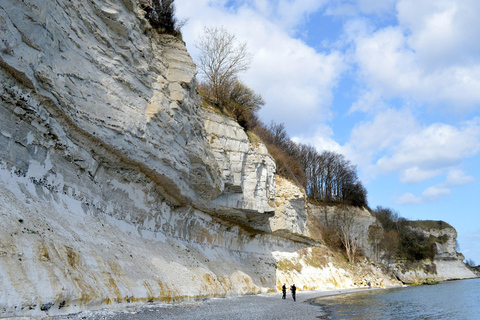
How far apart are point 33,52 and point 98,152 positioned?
427 centimetres

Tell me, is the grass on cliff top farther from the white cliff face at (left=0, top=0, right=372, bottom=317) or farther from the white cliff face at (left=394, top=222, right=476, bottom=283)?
the white cliff face at (left=0, top=0, right=372, bottom=317)

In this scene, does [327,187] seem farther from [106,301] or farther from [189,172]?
[106,301]

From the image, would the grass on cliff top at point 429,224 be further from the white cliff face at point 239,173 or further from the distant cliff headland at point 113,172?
the white cliff face at point 239,173

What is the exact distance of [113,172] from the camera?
13.9 m

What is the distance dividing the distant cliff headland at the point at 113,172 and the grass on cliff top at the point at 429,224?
5172 cm

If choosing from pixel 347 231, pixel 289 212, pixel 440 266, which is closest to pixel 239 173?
pixel 289 212

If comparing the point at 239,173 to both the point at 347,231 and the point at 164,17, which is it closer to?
the point at 164,17

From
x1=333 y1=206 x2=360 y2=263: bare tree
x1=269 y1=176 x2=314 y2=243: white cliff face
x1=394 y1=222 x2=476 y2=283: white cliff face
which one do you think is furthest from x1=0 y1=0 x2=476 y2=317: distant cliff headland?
x1=394 y1=222 x2=476 y2=283: white cliff face

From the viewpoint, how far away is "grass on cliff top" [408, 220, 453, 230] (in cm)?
6671

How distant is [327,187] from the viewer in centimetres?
5056

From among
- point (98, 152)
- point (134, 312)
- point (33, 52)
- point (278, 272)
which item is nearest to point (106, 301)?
point (134, 312)

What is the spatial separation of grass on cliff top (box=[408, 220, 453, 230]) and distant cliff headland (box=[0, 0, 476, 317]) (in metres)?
→ 51.7

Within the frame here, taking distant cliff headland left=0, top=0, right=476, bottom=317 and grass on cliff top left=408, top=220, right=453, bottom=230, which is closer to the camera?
distant cliff headland left=0, top=0, right=476, bottom=317

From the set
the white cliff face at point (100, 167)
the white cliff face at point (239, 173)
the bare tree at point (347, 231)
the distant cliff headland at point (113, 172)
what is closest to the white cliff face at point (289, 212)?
the distant cliff headland at point (113, 172)
